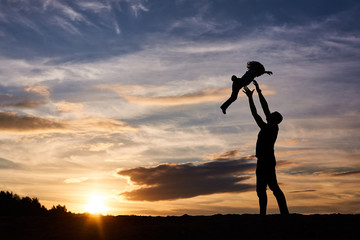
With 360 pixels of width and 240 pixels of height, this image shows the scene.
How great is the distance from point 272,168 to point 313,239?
102 inches

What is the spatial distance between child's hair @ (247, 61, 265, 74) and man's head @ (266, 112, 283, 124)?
1.84 m

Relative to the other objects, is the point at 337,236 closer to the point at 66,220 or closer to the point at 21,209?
the point at 66,220

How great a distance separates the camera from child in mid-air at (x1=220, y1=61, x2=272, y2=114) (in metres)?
11.0

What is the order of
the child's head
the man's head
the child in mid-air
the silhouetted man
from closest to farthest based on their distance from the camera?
the silhouetted man → the man's head → the child in mid-air → the child's head

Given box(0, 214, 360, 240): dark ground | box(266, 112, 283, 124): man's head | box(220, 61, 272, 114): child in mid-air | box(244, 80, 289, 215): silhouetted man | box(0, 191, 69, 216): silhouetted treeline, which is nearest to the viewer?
box(0, 214, 360, 240): dark ground

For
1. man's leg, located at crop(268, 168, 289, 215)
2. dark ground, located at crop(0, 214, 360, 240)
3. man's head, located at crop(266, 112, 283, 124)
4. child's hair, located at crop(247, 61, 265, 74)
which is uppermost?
child's hair, located at crop(247, 61, 265, 74)

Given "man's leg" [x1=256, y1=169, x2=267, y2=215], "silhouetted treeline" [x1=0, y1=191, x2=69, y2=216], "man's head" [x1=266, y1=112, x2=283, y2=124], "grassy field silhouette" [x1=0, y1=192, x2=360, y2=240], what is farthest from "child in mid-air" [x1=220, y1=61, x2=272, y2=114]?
"silhouetted treeline" [x1=0, y1=191, x2=69, y2=216]

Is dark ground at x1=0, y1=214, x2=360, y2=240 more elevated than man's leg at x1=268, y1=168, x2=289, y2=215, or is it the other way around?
man's leg at x1=268, y1=168, x2=289, y2=215

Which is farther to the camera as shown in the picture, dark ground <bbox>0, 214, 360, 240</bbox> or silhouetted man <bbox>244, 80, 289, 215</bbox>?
silhouetted man <bbox>244, 80, 289, 215</bbox>

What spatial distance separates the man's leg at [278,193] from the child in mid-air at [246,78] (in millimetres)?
2318

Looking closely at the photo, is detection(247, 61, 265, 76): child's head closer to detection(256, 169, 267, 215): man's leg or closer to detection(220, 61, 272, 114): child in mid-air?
detection(220, 61, 272, 114): child in mid-air

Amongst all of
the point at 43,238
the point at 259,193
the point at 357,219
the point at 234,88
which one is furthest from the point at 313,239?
the point at 43,238

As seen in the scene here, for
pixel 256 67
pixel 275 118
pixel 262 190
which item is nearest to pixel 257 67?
pixel 256 67

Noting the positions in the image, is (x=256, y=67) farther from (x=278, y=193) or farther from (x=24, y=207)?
(x=24, y=207)
